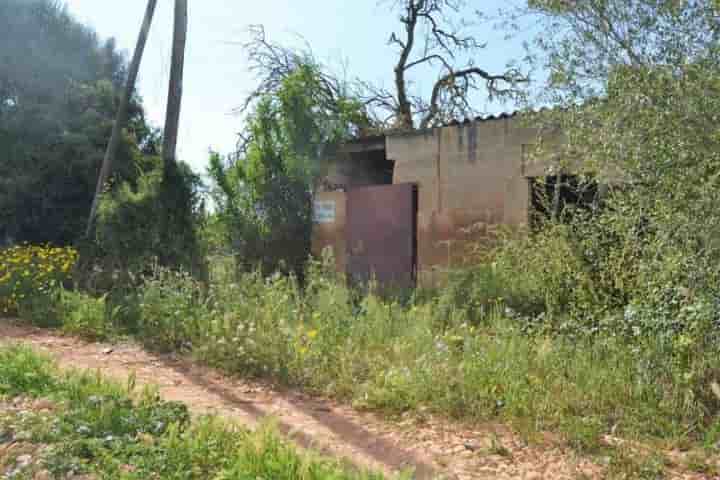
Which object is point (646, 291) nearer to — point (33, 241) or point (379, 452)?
point (379, 452)

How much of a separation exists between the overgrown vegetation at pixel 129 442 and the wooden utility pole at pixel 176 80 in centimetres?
596

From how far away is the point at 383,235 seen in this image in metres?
9.81

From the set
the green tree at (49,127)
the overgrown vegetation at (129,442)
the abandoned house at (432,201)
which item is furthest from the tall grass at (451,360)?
the green tree at (49,127)

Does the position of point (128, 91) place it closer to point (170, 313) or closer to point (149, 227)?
point (149, 227)

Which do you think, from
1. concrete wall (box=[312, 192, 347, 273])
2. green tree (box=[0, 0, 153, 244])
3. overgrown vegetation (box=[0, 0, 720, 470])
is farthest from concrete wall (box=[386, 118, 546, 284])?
green tree (box=[0, 0, 153, 244])

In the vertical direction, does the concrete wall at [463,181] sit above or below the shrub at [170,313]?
above

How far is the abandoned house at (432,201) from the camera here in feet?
26.7

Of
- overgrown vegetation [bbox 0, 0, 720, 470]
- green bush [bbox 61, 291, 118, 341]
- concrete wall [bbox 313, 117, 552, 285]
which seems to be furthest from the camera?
concrete wall [bbox 313, 117, 552, 285]

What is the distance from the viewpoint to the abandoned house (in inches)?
320

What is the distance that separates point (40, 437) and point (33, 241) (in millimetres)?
12911

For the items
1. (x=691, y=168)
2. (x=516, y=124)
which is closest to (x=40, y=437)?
(x=691, y=168)

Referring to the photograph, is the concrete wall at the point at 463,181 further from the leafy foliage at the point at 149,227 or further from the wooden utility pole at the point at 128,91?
the wooden utility pole at the point at 128,91

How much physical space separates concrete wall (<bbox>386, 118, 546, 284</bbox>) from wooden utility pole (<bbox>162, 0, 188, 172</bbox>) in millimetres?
3453

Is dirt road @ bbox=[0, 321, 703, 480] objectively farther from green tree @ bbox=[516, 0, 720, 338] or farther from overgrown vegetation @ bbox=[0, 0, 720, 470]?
green tree @ bbox=[516, 0, 720, 338]
